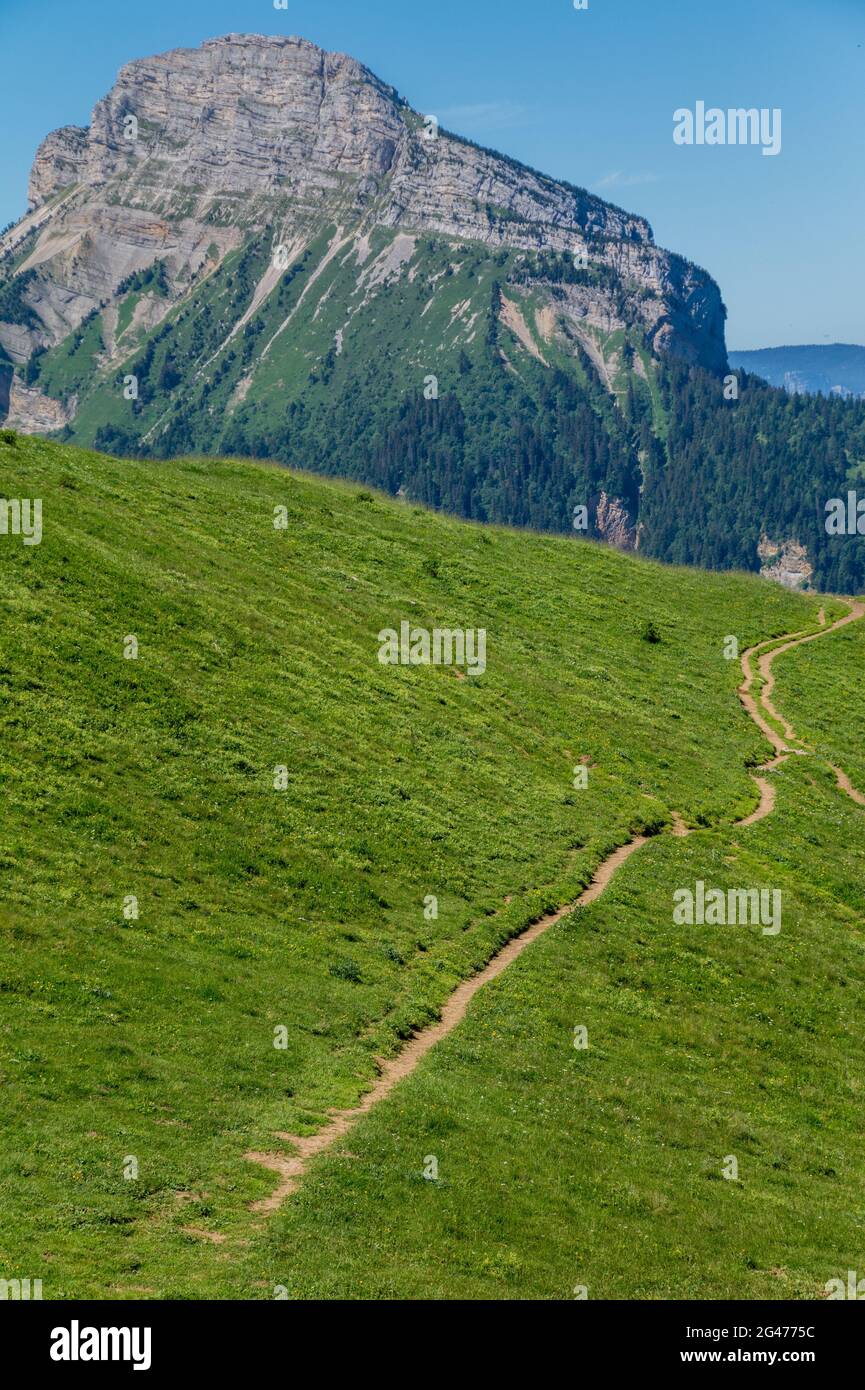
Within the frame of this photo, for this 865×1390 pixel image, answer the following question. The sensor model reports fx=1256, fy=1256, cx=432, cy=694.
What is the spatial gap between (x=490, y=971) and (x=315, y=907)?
5.66 meters

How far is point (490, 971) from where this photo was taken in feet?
125

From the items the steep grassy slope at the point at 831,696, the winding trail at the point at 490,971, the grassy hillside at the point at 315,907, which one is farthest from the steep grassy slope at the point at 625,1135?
the steep grassy slope at the point at 831,696

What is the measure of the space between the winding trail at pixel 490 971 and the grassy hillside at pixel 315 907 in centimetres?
46

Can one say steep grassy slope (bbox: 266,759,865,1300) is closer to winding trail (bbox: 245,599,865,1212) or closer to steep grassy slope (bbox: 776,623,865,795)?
winding trail (bbox: 245,599,865,1212)

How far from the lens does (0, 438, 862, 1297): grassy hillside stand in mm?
24031

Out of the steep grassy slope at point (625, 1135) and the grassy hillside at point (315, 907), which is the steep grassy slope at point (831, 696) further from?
the steep grassy slope at point (625, 1135)

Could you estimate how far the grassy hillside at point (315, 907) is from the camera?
2403 centimetres

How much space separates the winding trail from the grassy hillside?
1.52 feet

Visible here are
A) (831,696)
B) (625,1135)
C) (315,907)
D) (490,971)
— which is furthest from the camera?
(831,696)

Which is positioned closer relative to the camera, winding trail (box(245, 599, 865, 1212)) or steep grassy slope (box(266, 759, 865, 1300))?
steep grassy slope (box(266, 759, 865, 1300))

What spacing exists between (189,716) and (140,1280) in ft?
86.6

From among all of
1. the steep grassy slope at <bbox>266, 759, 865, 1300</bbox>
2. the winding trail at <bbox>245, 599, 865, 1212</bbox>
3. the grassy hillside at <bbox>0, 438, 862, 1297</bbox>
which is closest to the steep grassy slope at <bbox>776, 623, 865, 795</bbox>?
the winding trail at <bbox>245, 599, 865, 1212</bbox>

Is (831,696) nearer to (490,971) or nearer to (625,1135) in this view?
(490,971)

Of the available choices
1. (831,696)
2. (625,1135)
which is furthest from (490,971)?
(831,696)
